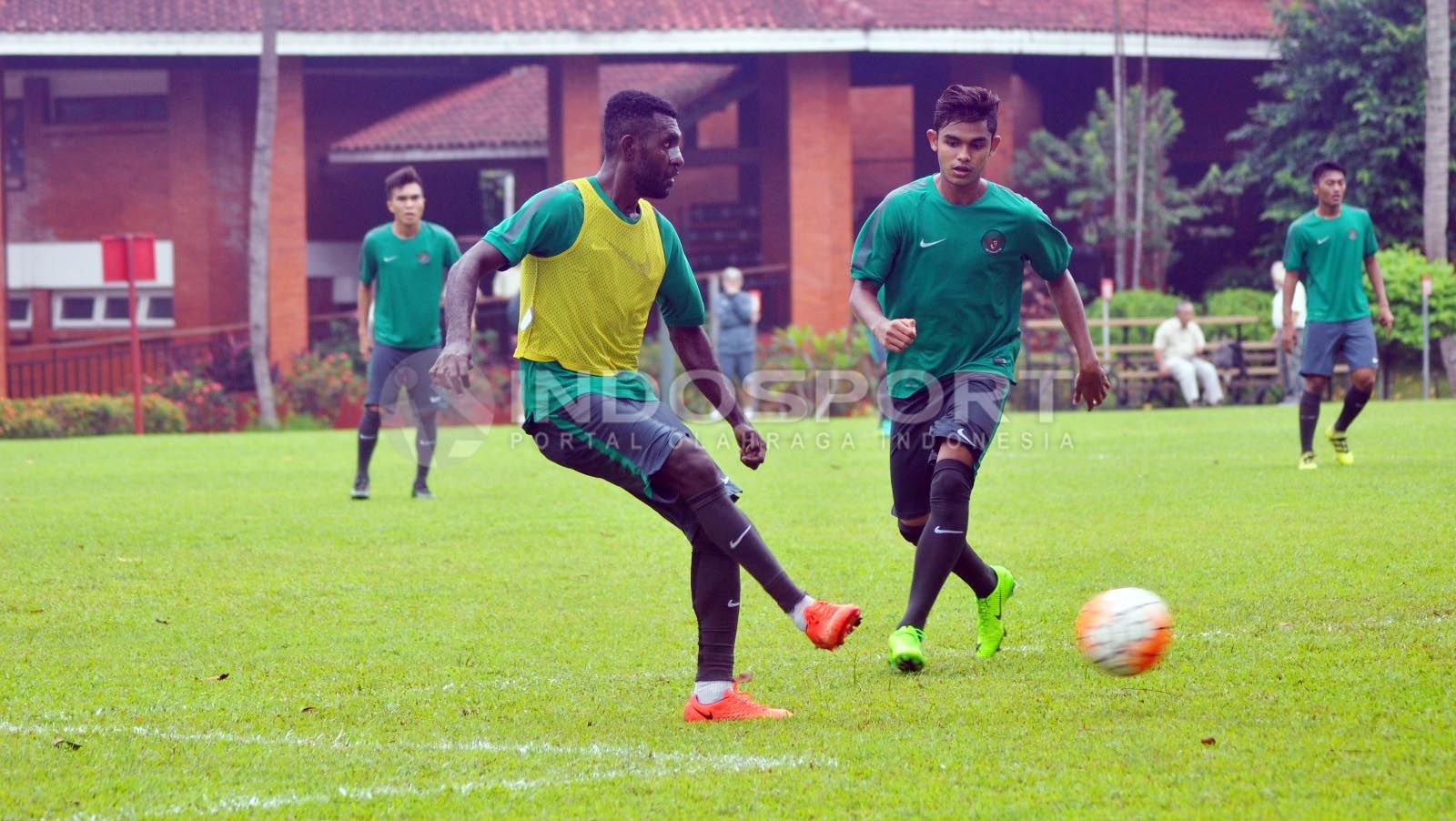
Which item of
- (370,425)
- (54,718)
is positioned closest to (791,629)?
(54,718)

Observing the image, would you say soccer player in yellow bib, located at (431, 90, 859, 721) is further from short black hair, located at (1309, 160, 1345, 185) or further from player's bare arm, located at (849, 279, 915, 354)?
short black hair, located at (1309, 160, 1345, 185)

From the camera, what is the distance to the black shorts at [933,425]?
20.8 feet

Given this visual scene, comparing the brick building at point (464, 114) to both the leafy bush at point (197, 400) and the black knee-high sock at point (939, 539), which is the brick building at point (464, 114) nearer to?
the leafy bush at point (197, 400)

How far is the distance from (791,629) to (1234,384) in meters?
20.6

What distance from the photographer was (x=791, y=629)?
286 inches

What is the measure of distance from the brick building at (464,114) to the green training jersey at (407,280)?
17224mm

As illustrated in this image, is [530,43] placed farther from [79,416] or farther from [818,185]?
[79,416]

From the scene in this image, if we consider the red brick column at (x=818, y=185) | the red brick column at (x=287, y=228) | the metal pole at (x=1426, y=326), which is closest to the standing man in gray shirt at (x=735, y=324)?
the red brick column at (x=818, y=185)

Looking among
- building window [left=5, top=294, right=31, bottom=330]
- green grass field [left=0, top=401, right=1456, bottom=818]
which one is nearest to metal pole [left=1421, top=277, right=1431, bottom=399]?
green grass field [left=0, top=401, right=1456, bottom=818]

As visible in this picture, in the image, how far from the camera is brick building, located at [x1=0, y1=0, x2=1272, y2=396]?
29172 millimetres

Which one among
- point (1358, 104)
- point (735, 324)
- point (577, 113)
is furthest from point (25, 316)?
point (1358, 104)

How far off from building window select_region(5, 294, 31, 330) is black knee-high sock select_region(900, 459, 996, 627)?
2954 centimetres

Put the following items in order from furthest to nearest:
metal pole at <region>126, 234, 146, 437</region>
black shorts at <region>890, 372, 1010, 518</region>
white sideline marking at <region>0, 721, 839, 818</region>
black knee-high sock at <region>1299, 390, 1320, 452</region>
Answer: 1. metal pole at <region>126, 234, 146, 437</region>
2. black knee-high sock at <region>1299, 390, 1320, 452</region>
3. black shorts at <region>890, 372, 1010, 518</region>
4. white sideline marking at <region>0, 721, 839, 818</region>

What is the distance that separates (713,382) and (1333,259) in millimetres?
7985
